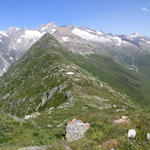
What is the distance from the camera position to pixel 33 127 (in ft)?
62.8

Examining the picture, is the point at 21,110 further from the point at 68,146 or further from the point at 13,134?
the point at 68,146

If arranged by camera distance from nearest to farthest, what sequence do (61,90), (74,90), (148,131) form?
(148,131), (74,90), (61,90)

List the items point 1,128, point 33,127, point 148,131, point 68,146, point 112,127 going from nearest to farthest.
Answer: point 68,146, point 148,131, point 112,127, point 1,128, point 33,127

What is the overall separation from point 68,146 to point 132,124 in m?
7.30

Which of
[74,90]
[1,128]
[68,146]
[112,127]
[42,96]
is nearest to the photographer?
[68,146]

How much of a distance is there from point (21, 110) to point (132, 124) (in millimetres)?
83271

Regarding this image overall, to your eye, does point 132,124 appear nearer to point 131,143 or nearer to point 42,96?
point 131,143

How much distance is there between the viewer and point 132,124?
15.6 meters

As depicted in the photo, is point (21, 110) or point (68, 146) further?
point (21, 110)

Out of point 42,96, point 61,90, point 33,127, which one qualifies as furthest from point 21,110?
point 33,127

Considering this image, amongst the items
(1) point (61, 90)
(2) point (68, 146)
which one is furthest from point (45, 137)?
(1) point (61, 90)

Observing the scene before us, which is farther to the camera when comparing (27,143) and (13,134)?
(13,134)

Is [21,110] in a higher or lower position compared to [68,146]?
lower

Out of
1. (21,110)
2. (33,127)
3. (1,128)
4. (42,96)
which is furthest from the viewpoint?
(21,110)
